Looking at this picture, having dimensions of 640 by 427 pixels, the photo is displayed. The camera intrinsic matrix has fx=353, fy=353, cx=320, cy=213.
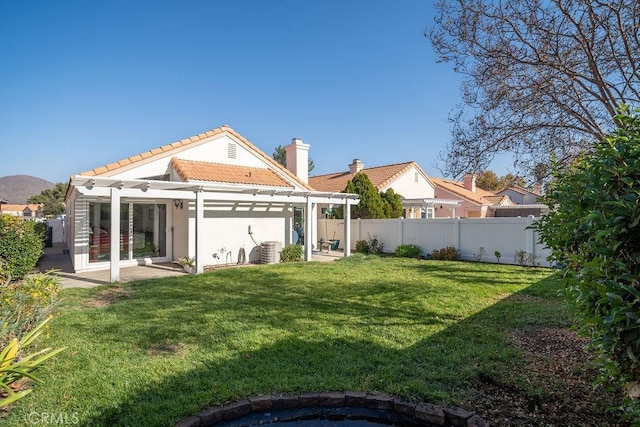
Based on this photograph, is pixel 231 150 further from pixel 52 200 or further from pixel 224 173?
pixel 52 200

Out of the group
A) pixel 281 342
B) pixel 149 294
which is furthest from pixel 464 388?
pixel 149 294

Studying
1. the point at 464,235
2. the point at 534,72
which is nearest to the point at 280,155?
the point at 464,235

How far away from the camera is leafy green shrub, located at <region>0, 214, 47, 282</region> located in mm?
11500

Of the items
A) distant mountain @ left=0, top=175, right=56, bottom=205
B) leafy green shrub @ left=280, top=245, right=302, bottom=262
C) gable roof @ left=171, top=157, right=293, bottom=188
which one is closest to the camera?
gable roof @ left=171, top=157, right=293, bottom=188

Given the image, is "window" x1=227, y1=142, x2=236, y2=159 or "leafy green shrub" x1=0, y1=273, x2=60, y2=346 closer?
"leafy green shrub" x1=0, y1=273, x2=60, y2=346

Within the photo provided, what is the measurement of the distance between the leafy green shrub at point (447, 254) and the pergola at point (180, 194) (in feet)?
20.0

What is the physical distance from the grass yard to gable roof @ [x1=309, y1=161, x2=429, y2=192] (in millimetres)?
18119

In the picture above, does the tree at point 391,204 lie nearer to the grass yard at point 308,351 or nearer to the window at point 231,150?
the window at point 231,150

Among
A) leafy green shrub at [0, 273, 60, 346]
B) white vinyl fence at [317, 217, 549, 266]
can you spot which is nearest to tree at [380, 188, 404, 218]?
white vinyl fence at [317, 217, 549, 266]

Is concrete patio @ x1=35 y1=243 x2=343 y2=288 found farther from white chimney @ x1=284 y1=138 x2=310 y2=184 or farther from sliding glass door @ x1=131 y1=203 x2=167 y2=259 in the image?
white chimney @ x1=284 y1=138 x2=310 y2=184

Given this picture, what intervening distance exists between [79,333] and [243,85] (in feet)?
48.2

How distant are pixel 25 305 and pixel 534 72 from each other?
11.0 metres

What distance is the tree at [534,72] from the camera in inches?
286

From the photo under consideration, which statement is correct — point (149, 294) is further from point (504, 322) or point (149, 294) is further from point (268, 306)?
point (504, 322)
